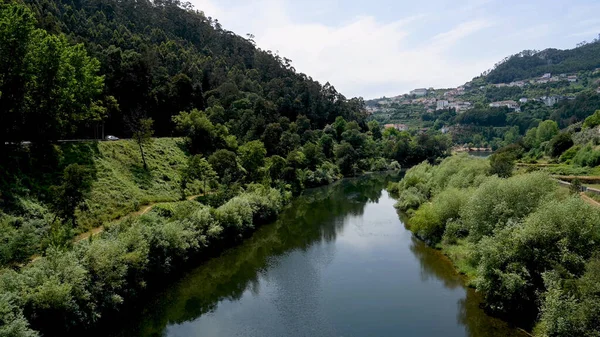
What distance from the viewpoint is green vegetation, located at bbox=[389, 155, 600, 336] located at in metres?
18.9

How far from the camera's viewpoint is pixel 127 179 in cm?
4075

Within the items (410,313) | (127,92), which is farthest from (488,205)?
(127,92)

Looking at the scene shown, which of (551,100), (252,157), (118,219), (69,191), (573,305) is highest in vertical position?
(69,191)

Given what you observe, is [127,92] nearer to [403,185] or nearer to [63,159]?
[63,159]

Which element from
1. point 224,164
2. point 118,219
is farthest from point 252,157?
point 118,219

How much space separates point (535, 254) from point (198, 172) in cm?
3442

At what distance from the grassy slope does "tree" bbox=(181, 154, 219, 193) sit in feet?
5.50

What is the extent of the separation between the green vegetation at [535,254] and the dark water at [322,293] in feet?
6.16

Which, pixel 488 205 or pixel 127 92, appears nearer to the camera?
pixel 488 205

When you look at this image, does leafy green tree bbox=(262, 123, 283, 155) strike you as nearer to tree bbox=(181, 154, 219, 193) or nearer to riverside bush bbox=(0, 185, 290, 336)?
tree bbox=(181, 154, 219, 193)

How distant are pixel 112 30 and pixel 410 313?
9643 cm

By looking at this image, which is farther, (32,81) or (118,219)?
(118,219)

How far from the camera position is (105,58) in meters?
62.2

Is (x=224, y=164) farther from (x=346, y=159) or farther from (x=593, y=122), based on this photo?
(x=593, y=122)
